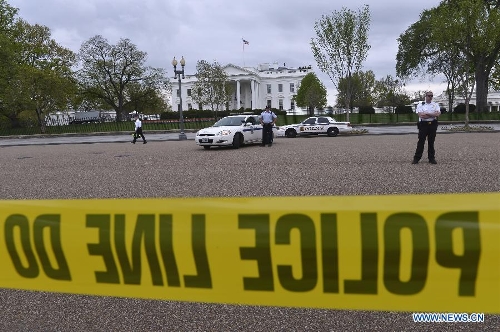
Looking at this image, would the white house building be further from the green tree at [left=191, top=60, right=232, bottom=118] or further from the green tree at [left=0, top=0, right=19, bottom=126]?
the green tree at [left=0, top=0, right=19, bottom=126]

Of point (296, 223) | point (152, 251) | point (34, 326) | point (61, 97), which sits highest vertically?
point (61, 97)

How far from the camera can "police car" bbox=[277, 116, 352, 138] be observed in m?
28.1

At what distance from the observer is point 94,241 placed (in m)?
2.44

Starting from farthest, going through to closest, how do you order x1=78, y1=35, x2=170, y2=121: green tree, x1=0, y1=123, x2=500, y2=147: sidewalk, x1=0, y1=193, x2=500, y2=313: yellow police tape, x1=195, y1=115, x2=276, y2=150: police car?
x1=78, y1=35, x2=170, y2=121: green tree
x1=0, y1=123, x2=500, y2=147: sidewalk
x1=195, y1=115, x2=276, y2=150: police car
x1=0, y1=193, x2=500, y2=313: yellow police tape

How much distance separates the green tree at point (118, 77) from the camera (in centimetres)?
6322

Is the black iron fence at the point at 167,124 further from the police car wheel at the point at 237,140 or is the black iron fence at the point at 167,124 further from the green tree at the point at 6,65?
Result: the police car wheel at the point at 237,140

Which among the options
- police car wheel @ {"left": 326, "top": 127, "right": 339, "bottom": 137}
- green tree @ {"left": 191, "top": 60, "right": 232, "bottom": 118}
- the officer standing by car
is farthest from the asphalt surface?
green tree @ {"left": 191, "top": 60, "right": 232, "bottom": 118}

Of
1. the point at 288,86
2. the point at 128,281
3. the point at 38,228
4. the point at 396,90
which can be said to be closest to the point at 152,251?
the point at 128,281

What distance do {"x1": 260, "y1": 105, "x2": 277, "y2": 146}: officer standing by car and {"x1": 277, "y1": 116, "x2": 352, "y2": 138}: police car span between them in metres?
9.16

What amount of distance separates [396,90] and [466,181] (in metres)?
77.6

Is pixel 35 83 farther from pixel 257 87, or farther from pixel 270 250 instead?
pixel 257 87

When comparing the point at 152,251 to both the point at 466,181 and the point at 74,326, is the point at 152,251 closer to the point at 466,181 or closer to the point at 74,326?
the point at 74,326

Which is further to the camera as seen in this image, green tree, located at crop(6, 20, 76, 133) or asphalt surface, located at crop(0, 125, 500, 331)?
green tree, located at crop(6, 20, 76, 133)

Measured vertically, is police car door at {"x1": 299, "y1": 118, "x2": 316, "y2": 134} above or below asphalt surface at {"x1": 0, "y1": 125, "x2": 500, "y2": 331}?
above
